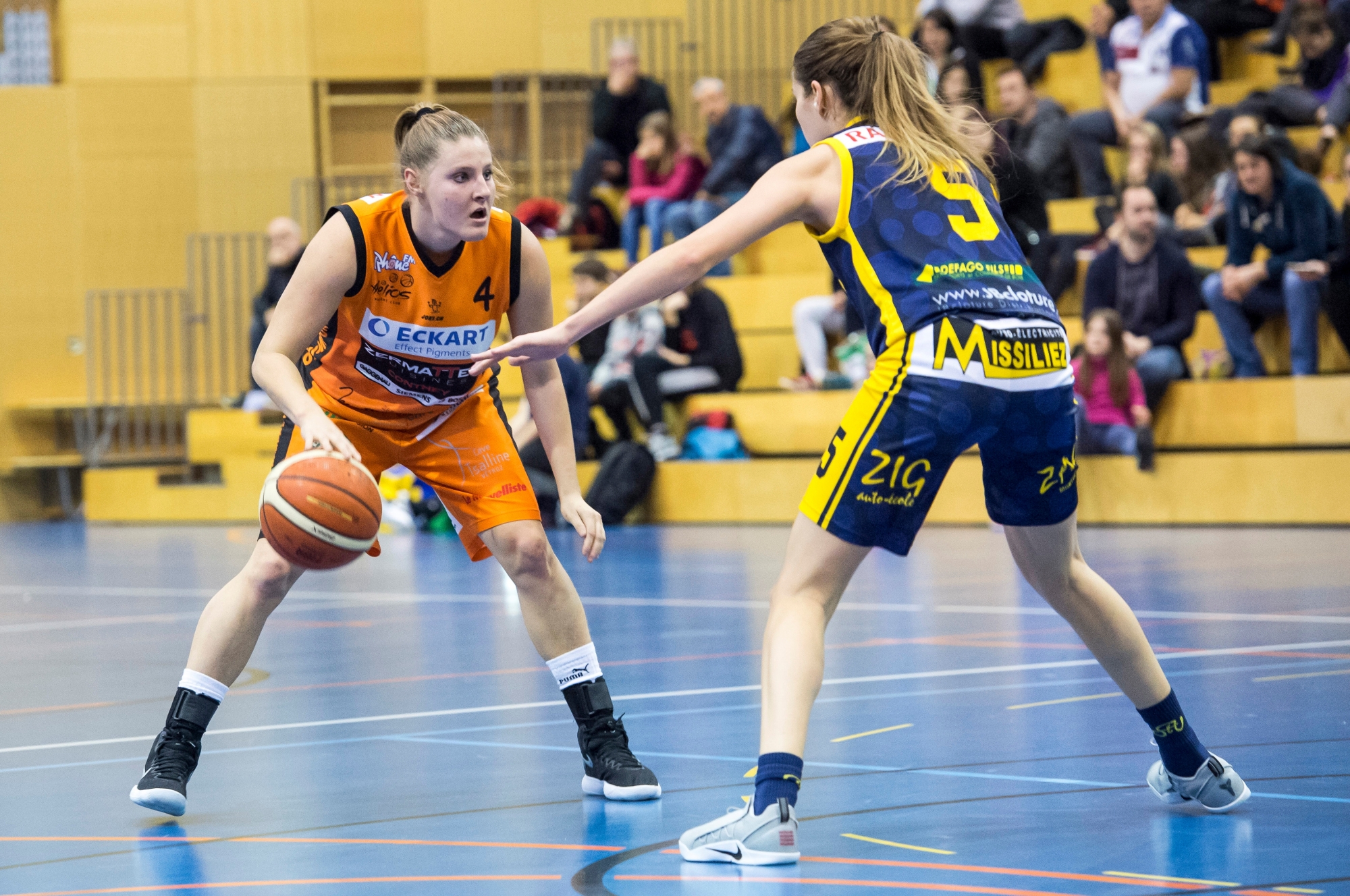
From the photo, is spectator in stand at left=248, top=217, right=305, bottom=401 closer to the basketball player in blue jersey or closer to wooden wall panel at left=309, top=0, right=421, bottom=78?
wooden wall panel at left=309, top=0, right=421, bottom=78

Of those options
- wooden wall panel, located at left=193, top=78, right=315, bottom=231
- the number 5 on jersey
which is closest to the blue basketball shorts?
the number 5 on jersey

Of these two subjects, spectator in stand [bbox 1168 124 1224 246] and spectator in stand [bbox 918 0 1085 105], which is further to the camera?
spectator in stand [bbox 918 0 1085 105]

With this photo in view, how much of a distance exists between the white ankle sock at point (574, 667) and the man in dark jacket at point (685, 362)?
841 centimetres

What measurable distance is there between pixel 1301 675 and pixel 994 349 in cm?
235

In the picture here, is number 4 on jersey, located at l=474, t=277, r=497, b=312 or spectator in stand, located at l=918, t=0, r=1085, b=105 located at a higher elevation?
spectator in stand, located at l=918, t=0, r=1085, b=105

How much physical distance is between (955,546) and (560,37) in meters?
10.4

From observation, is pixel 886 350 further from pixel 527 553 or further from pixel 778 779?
pixel 527 553

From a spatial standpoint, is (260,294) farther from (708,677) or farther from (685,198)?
(708,677)

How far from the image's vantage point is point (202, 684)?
13.3 feet

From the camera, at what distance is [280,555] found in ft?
12.4

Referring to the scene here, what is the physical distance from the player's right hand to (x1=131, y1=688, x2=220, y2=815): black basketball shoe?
27.9 inches

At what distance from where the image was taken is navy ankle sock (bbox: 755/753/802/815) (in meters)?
3.22

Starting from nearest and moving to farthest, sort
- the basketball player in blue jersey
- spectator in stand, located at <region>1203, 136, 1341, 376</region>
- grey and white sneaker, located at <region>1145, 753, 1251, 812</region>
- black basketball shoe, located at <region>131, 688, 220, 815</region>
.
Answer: the basketball player in blue jersey → grey and white sneaker, located at <region>1145, 753, 1251, 812</region> → black basketball shoe, located at <region>131, 688, 220, 815</region> → spectator in stand, located at <region>1203, 136, 1341, 376</region>

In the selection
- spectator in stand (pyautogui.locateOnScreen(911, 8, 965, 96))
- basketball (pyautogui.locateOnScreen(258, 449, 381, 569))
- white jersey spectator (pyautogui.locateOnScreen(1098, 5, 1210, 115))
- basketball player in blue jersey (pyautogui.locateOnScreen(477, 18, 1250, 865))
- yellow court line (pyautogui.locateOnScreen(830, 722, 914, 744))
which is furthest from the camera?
spectator in stand (pyautogui.locateOnScreen(911, 8, 965, 96))
